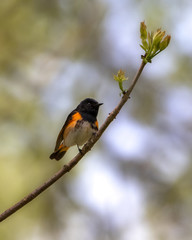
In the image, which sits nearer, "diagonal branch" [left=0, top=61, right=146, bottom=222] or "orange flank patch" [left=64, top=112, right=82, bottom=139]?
"diagonal branch" [left=0, top=61, right=146, bottom=222]

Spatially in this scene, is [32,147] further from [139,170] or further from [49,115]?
[139,170]

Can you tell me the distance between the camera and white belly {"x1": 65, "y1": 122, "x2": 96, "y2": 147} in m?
4.14

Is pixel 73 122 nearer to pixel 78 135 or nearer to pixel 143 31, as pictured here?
pixel 78 135

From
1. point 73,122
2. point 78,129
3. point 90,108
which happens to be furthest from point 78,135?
point 90,108

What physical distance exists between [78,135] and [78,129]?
64 mm

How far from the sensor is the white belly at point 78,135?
414 centimetres

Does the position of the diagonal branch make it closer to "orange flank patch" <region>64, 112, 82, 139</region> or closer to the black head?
"orange flank patch" <region>64, 112, 82, 139</region>

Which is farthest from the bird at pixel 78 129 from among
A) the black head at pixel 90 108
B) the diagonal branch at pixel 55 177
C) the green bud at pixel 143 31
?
the green bud at pixel 143 31

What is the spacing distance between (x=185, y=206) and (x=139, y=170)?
0.85m

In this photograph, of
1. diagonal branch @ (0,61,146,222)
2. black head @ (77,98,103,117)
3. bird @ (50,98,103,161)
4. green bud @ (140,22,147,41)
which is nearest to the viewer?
diagonal branch @ (0,61,146,222)

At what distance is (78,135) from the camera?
164 inches

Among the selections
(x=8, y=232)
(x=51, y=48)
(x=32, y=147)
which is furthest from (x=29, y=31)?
(x=8, y=232)

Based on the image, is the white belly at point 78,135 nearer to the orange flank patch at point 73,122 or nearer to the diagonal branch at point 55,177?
the orange flank patch at point 73,122

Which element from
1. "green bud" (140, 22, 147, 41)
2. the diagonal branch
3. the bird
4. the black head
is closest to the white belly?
the bird
